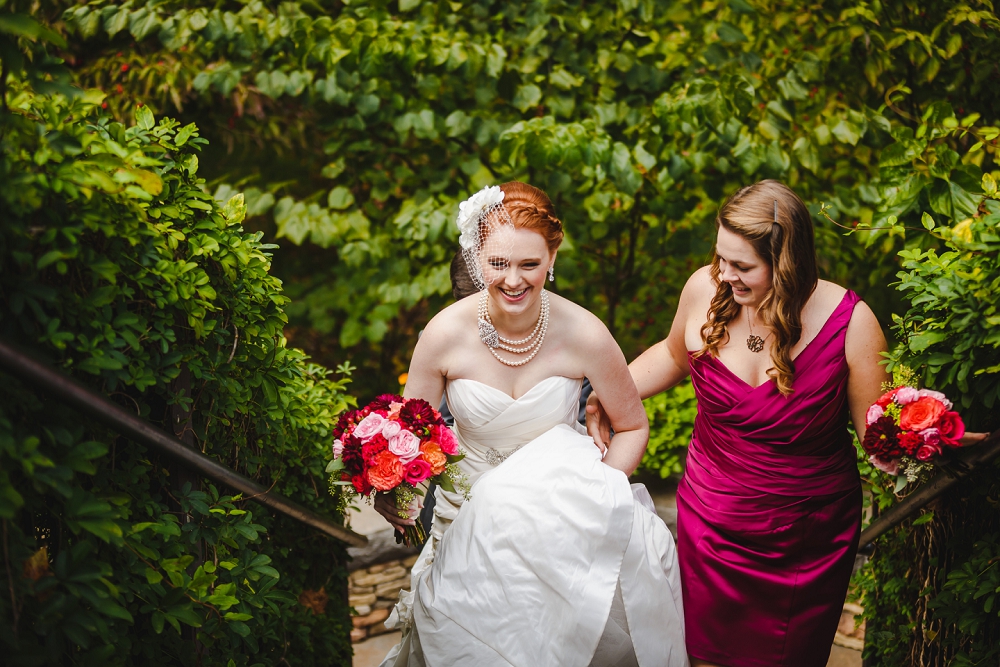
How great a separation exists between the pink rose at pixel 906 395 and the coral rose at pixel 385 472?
4.69 ft

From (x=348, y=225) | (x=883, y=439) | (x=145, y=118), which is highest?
(x=145, y=118)

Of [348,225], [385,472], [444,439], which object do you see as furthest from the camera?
[348,225]

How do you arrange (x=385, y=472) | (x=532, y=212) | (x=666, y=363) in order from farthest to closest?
(x=666, y=363) → (x=532, y=212) → (x=385, y=472)

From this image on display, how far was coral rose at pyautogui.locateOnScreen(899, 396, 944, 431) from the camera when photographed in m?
2.00

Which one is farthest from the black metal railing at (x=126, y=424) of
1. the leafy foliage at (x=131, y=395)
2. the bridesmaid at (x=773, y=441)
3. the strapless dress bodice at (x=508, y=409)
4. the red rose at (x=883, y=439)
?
the red rose at (x=883, y=439)

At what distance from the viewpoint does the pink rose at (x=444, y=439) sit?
92.9 inches

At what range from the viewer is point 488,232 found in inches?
98.3

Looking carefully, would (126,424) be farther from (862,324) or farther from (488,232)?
(862,324)

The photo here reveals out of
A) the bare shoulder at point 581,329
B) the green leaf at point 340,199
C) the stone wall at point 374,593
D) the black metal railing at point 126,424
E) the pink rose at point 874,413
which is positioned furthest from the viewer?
the green leaf at point 340,199

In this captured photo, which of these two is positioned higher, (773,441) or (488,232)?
(488,232)

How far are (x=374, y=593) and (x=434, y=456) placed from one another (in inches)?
75.5

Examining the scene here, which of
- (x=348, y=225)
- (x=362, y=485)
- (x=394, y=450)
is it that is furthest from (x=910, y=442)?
(x=348, y=225)

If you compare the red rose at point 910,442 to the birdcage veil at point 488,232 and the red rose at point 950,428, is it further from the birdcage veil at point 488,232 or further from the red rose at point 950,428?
the birdcage veil at point 488,232

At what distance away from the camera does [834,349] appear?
2430 mm
